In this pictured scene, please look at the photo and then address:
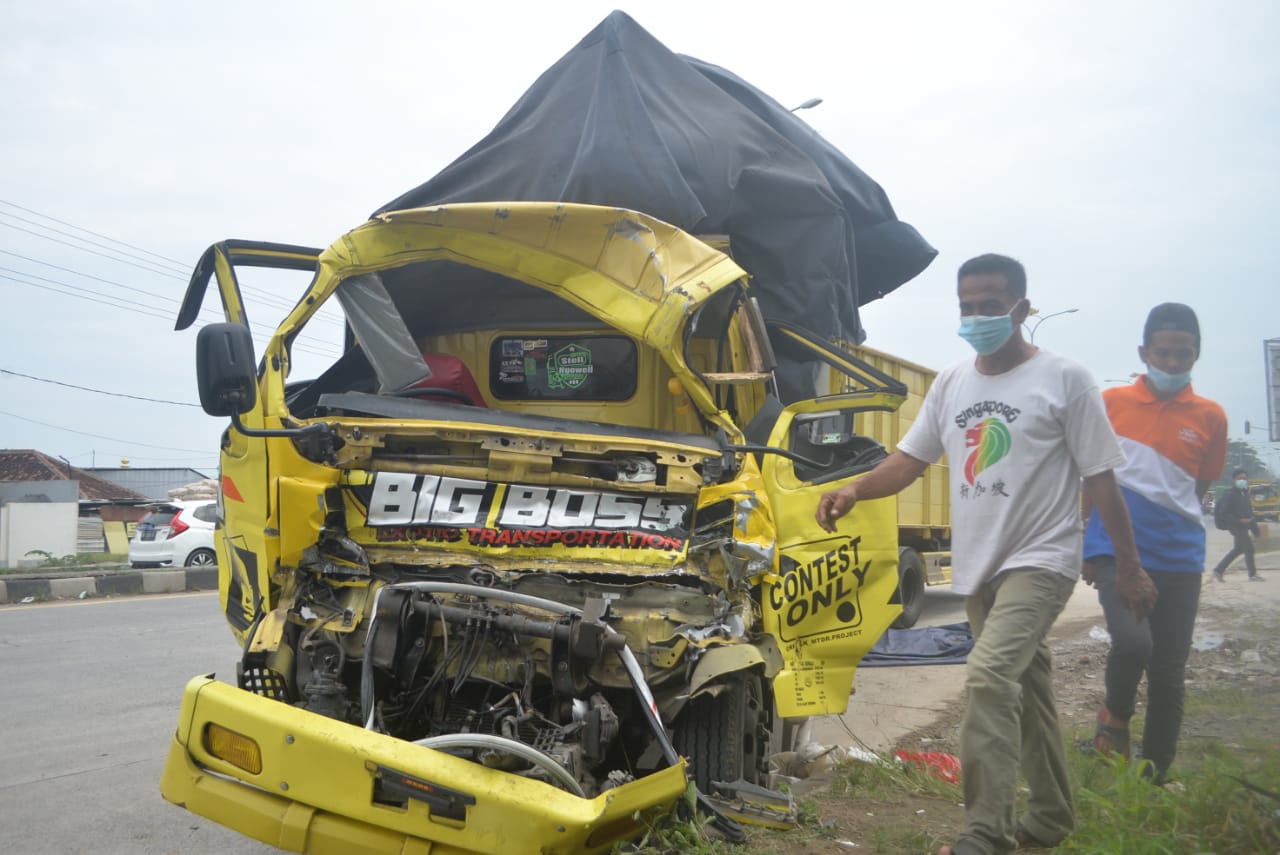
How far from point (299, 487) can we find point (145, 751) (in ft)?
7.77

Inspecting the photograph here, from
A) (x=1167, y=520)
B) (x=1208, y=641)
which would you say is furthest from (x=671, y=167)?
(x=1208, y=641)

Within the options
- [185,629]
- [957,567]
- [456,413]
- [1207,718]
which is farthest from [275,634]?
[185,629]

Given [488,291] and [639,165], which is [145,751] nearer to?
[488,291]

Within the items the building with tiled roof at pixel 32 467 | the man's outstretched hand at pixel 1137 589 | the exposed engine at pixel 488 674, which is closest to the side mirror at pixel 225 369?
the exposed engine at pixel 488 674

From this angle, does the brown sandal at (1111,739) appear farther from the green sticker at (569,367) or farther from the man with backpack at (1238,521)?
the man with backpack at (1238,521)

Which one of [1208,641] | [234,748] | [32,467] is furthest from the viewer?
[32,467]

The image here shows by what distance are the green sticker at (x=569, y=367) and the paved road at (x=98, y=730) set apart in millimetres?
2437

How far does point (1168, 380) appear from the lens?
371cm

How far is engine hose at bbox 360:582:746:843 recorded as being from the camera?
9.82 ft

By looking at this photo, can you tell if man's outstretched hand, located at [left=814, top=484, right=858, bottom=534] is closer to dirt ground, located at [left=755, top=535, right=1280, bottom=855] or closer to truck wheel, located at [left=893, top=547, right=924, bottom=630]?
dirt ground, located at [left=755, top=535, right=1280, bottom=855]

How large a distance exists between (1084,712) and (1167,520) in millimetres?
2432

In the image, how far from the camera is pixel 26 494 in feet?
84.4

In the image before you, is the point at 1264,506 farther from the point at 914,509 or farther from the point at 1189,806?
the point at 1189,806

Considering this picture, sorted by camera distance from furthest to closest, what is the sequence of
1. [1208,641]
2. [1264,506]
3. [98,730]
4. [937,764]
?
1. [1264,506]
2. [1208,641]
3. [98,730]
4. [937,764]
